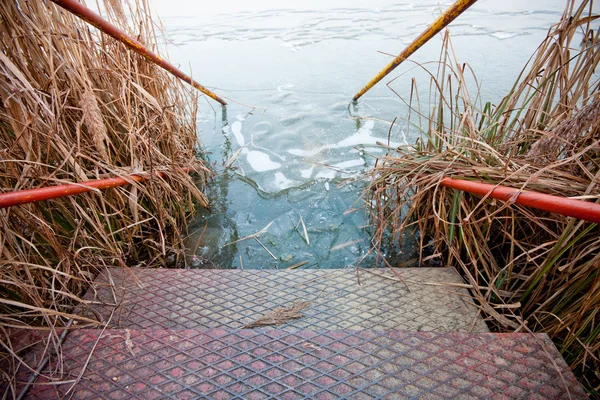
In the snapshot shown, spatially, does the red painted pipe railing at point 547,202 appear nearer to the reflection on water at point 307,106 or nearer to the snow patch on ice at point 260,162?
the reflection on water at point 307,106

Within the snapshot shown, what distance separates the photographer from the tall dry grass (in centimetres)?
146

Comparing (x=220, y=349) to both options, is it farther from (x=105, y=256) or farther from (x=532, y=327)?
(x=532, y=327)

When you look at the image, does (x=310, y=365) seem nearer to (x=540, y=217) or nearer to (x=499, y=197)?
(x=499, y=197)

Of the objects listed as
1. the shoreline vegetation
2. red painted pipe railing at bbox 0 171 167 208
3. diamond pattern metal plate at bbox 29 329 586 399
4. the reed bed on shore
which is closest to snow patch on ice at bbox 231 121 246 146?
the shoreline vegetation

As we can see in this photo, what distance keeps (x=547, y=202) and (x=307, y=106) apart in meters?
3.96

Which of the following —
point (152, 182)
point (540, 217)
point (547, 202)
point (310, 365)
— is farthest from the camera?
point (152, 182)

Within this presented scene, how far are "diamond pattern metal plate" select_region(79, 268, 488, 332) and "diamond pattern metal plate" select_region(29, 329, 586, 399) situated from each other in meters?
0.12

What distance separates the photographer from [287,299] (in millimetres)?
1604

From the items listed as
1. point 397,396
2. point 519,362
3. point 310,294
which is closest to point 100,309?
point 310,294

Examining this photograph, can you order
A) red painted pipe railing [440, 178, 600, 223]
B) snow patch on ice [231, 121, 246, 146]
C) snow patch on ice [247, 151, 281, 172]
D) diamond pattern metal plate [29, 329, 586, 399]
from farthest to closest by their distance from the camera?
snow patch on ice [231, 121, 246, 146] → snow patch on ice [247, 151, 281, 172] → diamond pattern metal plate [29, 329, 586, 399] → red painted pipe railing [440, 178, 600, 223]

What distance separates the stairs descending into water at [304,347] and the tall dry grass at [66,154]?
233 millimetres

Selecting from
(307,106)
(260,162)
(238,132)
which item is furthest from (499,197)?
(307,106)

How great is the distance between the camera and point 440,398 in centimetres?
110

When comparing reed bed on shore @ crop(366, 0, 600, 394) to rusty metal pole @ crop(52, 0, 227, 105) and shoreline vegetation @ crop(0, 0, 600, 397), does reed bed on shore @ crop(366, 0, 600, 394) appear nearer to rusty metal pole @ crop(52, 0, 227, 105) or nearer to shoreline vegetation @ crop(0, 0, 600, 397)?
shoreline vegetation @ crop(0, 0, 600, 397)
